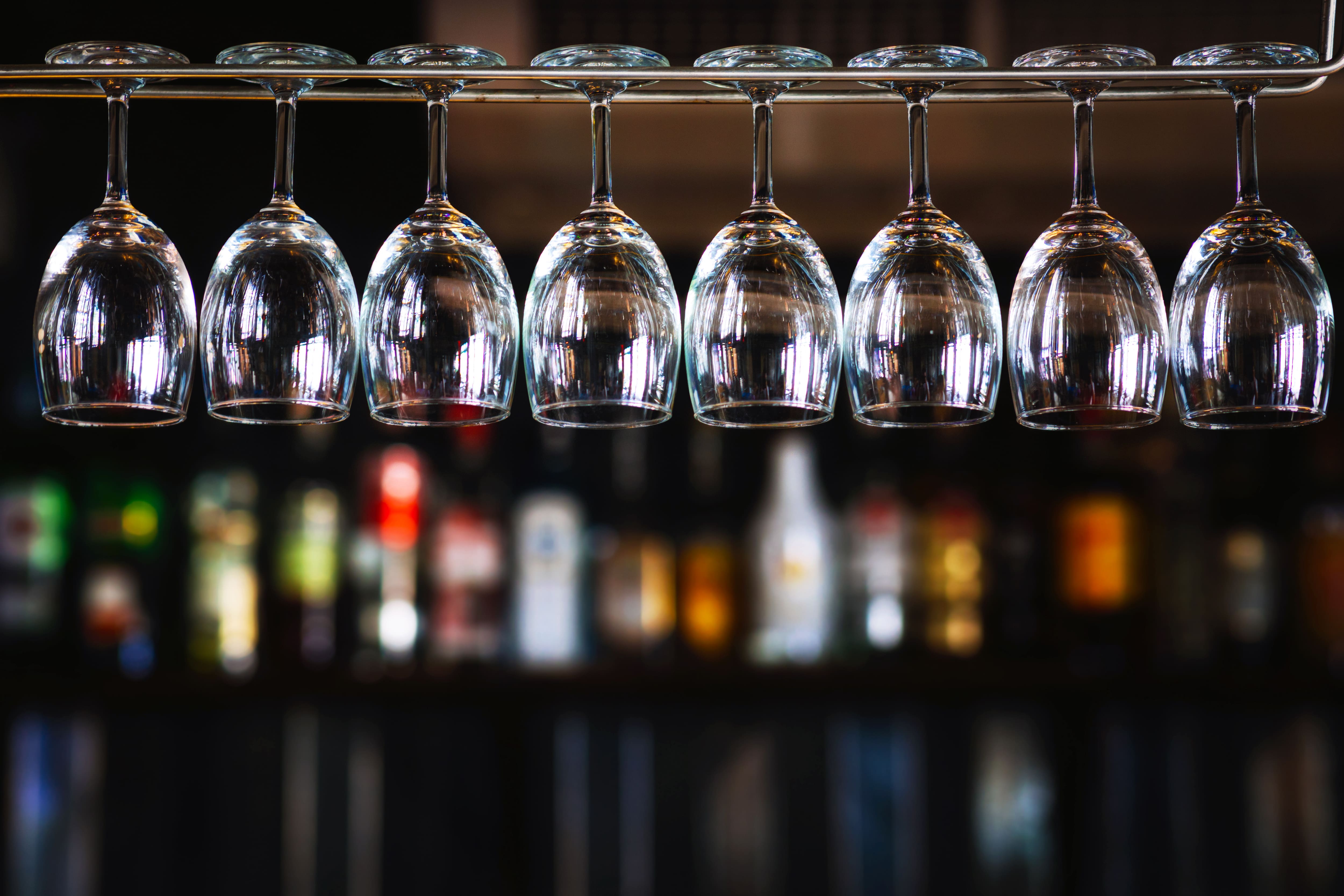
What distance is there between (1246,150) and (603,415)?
13.9 inches

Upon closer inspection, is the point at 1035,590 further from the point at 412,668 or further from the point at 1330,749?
the point at 412,668

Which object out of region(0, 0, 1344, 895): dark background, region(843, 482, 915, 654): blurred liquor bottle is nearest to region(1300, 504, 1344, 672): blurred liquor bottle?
region(0, 0, 1344, 895): dark background

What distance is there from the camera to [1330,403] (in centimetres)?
190

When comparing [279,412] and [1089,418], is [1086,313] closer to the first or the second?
[1089,418]

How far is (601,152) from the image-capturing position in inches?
30.1

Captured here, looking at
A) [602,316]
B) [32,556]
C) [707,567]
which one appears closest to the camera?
[602,316]

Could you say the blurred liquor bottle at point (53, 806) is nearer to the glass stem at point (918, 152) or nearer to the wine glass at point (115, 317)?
the wine glass at point (115, 317)

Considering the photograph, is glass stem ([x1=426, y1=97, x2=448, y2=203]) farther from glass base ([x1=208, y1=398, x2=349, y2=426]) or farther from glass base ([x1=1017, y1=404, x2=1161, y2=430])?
glass base ([x1=1017, y1=404, x2=1161, y2=430])

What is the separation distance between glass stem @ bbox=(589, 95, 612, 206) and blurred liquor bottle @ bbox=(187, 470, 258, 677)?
3.86 ft

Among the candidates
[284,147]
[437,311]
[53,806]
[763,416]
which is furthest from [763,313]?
[53,806]

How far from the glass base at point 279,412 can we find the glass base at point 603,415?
0.33 feet

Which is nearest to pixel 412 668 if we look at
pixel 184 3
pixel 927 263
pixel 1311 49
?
pixel 184 3

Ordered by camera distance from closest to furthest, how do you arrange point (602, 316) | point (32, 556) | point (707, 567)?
Result: point (602, 316) → point (32, 556) → point (707, 567)

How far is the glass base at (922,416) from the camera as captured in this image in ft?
2.49
